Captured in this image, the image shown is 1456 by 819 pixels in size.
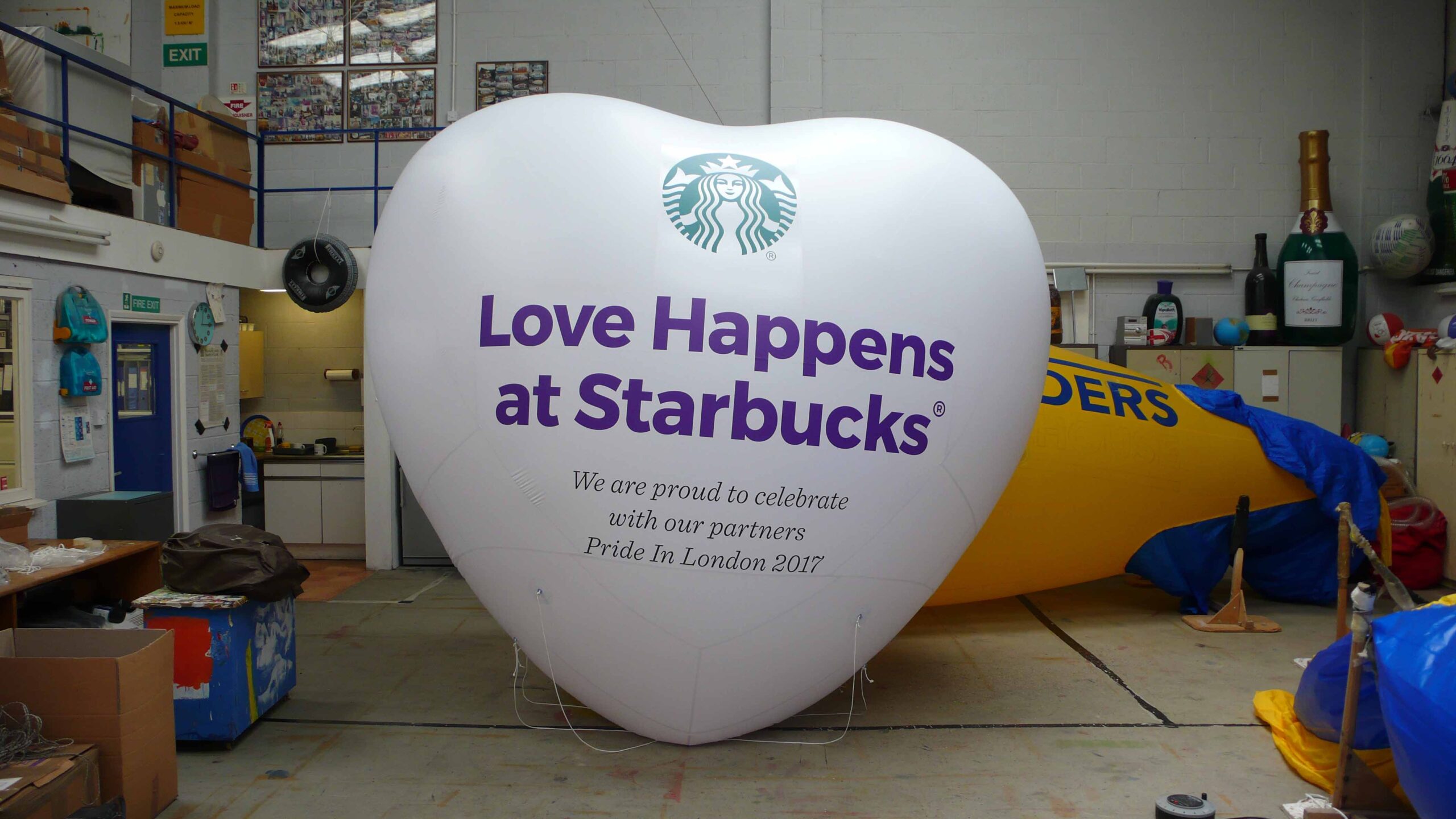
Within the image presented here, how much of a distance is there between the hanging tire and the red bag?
21.5ft

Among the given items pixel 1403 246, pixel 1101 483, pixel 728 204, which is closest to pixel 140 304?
pixel 728 204

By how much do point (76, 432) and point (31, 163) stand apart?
4.47 feet

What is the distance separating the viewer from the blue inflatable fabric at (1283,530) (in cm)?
482

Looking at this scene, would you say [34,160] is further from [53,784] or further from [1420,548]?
[1420,548]

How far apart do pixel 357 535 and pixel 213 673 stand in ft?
10.9

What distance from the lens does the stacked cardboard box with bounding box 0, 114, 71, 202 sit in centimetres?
422

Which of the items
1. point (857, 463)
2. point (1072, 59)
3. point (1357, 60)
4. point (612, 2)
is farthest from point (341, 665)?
point (1357, 60)

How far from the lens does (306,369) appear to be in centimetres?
704

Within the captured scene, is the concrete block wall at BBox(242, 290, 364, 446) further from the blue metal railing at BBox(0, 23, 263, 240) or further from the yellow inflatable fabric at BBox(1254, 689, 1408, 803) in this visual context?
the yellow inflatable fabric at BBox(1254, 689, 1408, 803)

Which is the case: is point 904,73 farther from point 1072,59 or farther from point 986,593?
point 986,593

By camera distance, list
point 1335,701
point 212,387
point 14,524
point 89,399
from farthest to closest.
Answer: point 212,387, point 89,399, point 14,524, point 1335,701

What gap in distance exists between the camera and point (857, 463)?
2.86 meters

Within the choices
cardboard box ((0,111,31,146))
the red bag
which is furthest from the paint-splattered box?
the red bag

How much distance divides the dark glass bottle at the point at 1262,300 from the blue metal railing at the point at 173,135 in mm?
5568
